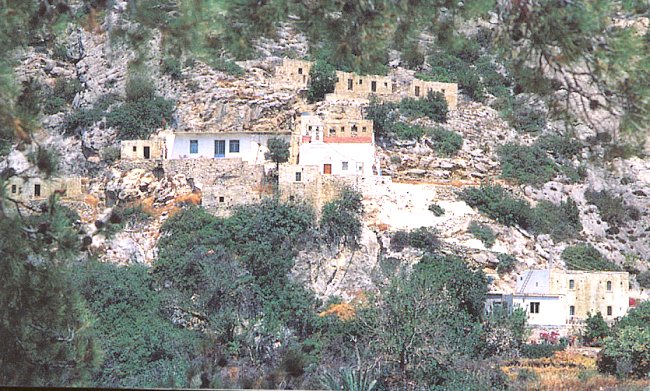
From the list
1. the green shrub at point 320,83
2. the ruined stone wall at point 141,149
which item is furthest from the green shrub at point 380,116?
the ruined stone wall at point 141,149

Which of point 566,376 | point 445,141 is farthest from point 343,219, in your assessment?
point 566,376

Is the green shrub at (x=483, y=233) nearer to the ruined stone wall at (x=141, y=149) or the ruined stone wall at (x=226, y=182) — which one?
the ruined stone wall at (x=226, y=182)

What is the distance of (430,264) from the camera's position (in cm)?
2370

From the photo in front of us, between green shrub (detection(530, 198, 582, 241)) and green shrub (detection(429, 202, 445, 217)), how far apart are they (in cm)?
247

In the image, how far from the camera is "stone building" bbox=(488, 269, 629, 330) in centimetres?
2408

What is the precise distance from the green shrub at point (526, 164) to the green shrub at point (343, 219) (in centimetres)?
538

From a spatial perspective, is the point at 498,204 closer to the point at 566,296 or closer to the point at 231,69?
the point at 566,296

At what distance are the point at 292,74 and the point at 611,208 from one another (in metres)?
7.42

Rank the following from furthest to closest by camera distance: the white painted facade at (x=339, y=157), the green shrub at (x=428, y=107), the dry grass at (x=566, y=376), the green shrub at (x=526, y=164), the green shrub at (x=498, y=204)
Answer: the green shrub at (x=428, y=107)
the green shrub at (x=526, y=164)
the green shrub at (x=498, y=204)
the white painted facade at (x=339, y=157)
the dry grass at (x=566, y=376)

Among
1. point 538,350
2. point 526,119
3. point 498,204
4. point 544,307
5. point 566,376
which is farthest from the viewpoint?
point 526,119

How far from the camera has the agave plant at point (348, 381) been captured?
1755 cm

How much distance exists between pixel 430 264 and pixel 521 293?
6.05 feet

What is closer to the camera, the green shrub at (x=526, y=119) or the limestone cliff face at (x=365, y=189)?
the limestone cliff face at (x=365, y=189)

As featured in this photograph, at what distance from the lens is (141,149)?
26.6 meters
